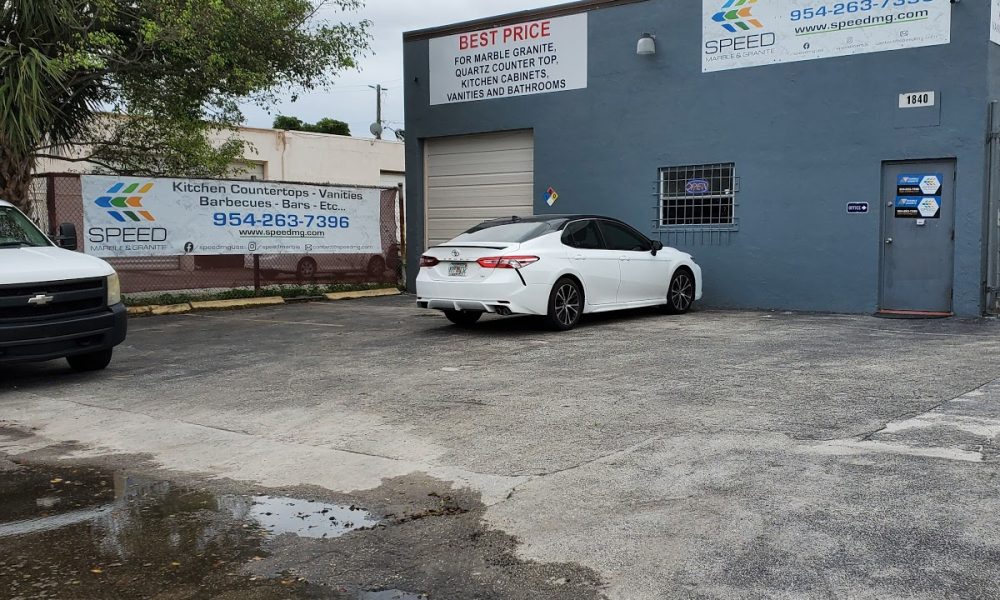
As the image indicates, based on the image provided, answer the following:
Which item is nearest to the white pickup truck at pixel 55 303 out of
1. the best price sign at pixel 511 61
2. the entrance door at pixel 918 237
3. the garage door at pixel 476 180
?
the garage door at pixel 476 180

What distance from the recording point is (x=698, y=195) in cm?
1595

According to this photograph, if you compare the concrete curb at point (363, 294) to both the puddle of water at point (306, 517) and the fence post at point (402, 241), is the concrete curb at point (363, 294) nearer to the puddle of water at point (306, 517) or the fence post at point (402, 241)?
the fence post at point (402, 241)

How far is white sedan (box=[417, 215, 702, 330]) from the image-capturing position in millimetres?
11461

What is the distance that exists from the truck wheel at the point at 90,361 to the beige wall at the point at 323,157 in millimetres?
25389

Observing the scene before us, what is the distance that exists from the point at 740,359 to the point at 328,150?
3217 centimetres

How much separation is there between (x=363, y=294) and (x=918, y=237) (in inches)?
400

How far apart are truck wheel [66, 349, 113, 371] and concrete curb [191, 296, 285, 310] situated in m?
6.09

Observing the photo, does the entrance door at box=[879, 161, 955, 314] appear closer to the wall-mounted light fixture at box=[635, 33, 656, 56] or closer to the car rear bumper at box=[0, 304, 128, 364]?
the wall-mounted light fixture at box=[635, 33, 656, 56]

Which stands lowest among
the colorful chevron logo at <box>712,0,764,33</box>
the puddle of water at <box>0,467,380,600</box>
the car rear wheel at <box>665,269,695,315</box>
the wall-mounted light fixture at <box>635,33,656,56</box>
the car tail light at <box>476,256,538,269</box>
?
the puddle of water at <box>0,467,380,600</box>

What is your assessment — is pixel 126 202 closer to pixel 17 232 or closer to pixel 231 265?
pixel 231 265

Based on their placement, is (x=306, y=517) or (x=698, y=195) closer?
(x=306, y=517)

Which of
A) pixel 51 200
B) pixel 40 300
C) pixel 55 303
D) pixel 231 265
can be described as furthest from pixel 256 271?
pixel 40 300

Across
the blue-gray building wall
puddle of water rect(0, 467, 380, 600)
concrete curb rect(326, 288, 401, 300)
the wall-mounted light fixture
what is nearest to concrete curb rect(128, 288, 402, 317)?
concrete curb rect(326, 288, 401, 300)

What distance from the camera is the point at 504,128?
60.1ft
